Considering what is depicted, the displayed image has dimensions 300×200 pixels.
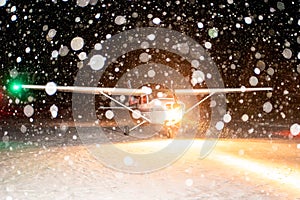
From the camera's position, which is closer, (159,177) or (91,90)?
(159,177)

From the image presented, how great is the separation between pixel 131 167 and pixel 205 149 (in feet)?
11.2

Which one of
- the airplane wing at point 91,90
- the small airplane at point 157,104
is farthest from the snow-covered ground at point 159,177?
the airplane wing at point 91,90

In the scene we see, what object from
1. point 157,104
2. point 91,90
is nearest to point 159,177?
point 157,104

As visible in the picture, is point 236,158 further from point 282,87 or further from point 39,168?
point 282,87

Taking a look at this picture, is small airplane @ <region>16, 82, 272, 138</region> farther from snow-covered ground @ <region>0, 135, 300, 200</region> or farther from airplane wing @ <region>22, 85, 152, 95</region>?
snow-covered ground @ <region>0, 135, 300, 200</region>

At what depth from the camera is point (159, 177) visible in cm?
612

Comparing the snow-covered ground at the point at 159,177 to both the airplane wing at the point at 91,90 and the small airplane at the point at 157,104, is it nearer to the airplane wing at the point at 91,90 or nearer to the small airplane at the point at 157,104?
the small airplane at the point at 157,104

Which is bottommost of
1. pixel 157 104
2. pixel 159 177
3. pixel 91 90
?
pixel 159 177

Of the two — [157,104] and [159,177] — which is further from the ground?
[157,104]

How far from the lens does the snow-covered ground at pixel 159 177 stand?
16.2ft

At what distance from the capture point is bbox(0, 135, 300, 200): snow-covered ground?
4934 millimetres

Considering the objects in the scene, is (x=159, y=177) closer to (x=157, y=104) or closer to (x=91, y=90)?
(x=157, y=104)

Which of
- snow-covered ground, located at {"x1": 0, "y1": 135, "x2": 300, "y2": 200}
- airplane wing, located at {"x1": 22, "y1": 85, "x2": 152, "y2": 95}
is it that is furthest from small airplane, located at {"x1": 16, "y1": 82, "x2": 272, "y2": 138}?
snow-covered ground, located at {"x1": 0, "y1": 135, "x2": 300, "y2": 200}

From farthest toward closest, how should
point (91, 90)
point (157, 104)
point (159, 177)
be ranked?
point (91, 90) → point (157, 104) → point (159, 177)
